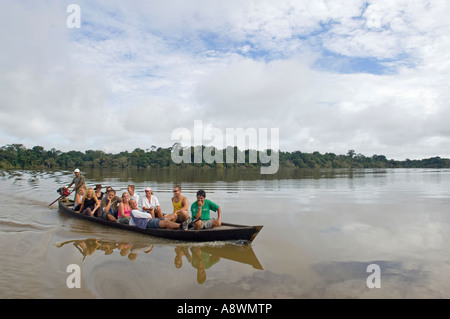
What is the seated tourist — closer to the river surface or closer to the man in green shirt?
the river surface

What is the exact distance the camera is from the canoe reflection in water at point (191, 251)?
7188 mm

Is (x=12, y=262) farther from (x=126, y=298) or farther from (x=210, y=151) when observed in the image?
(x=210, y=151)

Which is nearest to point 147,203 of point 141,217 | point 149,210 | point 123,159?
point 149,210

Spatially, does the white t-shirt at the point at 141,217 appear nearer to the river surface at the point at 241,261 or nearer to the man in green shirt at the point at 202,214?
the river surface at the point at 241,261

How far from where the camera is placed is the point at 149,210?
32.5 feet

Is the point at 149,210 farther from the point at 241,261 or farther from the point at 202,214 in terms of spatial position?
the point at 241,261

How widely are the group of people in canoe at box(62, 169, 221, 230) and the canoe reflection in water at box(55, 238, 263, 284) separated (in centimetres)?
72

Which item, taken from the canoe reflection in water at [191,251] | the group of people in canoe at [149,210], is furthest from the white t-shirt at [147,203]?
the canoe reflection in water at [191,251]

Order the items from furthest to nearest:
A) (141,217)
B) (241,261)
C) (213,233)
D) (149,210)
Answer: (149,210), (141,217), (213,233), (241,261)

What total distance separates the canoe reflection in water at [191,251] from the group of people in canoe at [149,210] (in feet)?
2.36

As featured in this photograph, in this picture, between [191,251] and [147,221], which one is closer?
[191,251]

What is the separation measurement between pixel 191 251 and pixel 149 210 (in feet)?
8.42

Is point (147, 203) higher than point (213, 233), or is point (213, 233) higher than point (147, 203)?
point (147, 203)
